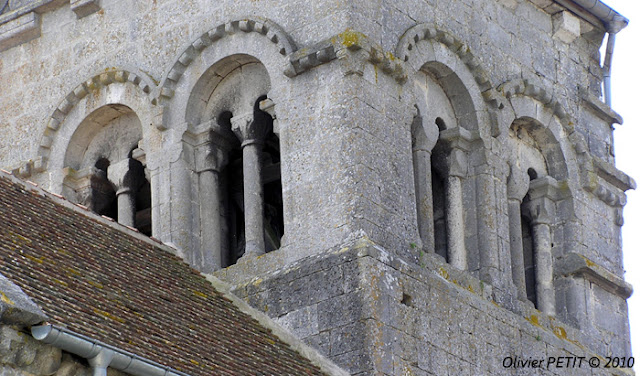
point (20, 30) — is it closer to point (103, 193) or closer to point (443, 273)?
point (103, 193)

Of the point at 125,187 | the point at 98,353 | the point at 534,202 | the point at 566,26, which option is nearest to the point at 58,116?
the point at 125,187

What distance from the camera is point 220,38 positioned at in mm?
20781

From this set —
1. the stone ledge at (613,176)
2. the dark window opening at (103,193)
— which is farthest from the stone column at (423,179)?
the dark window opening at (103,193)

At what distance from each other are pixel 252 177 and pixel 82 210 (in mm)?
2030

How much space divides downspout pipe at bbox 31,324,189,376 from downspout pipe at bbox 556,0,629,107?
10.1m

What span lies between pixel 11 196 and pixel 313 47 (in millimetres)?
3627

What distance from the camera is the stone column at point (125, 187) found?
69.9 feet

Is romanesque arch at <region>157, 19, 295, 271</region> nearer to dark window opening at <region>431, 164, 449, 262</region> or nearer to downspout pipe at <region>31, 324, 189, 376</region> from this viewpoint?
dark window opening at <region>431, 164, 449, 262</region>

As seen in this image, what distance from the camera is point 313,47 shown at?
777 inches

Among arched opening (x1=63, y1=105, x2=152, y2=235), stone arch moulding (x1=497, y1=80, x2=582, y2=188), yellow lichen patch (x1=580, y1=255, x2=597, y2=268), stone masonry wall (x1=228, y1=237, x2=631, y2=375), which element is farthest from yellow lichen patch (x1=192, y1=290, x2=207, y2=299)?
yellow lichen patch (x1=580, y1=255, x2=597, y2=268)

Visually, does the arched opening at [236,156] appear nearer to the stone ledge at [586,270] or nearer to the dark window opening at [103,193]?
the dark window opening at [103,193]

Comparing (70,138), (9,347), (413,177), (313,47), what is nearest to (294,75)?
(313,47)

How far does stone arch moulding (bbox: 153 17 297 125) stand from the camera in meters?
20.1

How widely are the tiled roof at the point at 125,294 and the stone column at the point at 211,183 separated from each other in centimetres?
104
